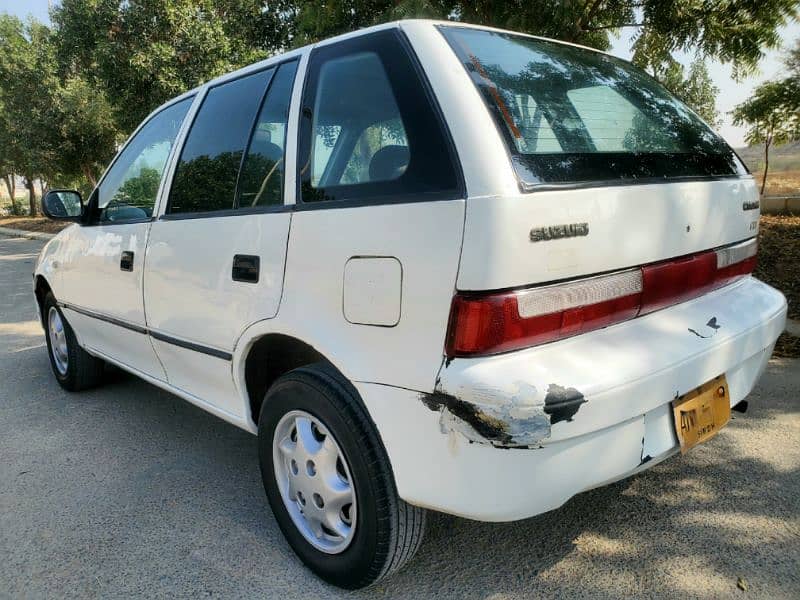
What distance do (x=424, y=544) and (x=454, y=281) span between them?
1.23 m

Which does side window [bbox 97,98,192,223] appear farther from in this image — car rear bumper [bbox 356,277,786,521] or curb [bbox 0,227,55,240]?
curb [bbox 0,227,55,240]

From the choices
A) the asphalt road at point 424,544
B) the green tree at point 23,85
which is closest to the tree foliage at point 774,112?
the asphalt road at point 424,544

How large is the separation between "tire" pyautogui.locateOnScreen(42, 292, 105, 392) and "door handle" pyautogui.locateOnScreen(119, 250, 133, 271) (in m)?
1.23

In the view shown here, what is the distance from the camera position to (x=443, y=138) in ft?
5.58

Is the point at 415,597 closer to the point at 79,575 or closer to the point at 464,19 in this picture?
the point at 79,575

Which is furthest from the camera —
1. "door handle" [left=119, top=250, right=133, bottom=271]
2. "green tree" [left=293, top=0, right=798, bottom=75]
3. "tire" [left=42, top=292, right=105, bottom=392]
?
"green tree" [left=293, top=0, right=798, bottom=75]

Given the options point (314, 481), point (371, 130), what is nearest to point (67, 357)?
point (314, 481)

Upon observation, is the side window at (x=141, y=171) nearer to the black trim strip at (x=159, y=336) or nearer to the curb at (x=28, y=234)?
the black trim strip at (x=159, y=336)

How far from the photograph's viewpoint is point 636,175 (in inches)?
75.4

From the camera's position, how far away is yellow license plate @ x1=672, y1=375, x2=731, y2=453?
1.85 meters

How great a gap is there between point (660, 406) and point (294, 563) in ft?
4.65

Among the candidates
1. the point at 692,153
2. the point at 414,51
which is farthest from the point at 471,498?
the point at 692,153

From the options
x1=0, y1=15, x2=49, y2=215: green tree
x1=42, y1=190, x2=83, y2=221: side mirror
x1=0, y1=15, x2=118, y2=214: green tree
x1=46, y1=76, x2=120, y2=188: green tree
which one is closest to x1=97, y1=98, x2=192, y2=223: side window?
x1=42, y1=190, x2=83, y2=221: side mirror

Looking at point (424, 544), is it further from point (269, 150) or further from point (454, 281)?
point (269, 150)
